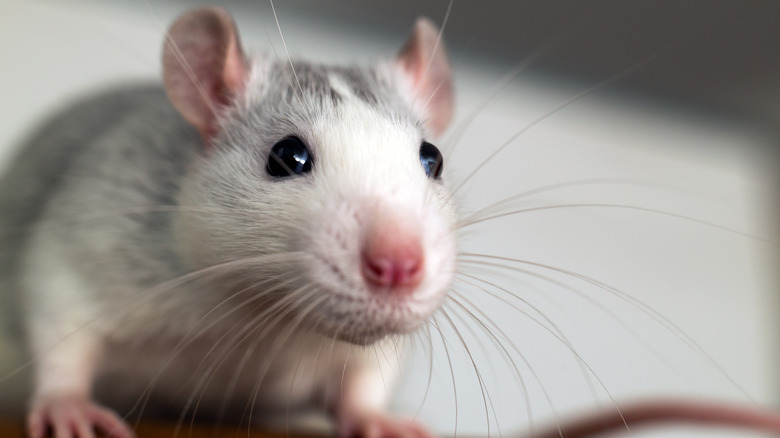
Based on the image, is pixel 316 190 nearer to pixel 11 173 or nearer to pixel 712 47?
pixel 11 173

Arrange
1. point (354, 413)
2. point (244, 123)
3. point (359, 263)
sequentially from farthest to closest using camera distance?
point (354, 413), point (244, 123), point (359, 263)

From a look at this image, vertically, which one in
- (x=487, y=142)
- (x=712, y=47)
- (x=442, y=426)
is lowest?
(x=442, y=426)

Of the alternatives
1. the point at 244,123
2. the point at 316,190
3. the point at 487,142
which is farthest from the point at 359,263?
the point at 487,142

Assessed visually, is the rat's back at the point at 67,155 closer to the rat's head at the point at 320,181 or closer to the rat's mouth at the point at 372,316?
the rat's head at the point at 320,181

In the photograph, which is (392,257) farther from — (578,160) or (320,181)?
(578,160)

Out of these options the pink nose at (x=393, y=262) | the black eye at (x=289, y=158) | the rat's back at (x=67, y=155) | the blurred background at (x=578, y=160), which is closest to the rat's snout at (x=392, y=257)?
the pink nose at (x=393, y=262)

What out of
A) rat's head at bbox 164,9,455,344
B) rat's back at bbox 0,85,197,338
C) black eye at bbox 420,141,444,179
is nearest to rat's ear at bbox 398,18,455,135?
rat's head at bbox 164,9,455,344

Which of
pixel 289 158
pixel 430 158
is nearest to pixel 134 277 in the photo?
pixel 289 158
